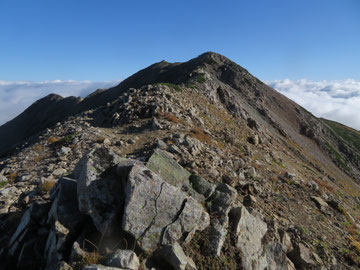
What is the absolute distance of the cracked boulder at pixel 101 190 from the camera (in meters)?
7.27

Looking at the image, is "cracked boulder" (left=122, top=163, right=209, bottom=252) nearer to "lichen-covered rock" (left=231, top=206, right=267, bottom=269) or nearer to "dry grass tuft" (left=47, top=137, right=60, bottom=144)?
"lichen-covered rock" (left=231, top=206, right=267, bottom=269)

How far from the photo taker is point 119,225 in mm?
7230

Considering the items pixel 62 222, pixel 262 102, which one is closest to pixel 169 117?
pixel 62 222

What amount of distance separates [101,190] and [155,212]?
2.10 meters

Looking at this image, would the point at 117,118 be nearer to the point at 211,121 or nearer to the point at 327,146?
the point at 211,121

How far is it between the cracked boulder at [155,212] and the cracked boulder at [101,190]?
1.98 feet

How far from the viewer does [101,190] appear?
7.73 m

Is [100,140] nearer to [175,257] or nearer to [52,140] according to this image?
[52,140]

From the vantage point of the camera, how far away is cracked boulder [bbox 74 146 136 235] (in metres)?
7.27

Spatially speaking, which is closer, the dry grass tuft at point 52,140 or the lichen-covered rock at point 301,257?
the lichen-covered rock at point 301,257

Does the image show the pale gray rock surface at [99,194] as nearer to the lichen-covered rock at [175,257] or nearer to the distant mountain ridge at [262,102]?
the lichen-covered rock at [175,257]

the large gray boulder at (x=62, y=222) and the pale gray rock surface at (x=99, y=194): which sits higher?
the pale gray rock surface at (x=99, y=194)

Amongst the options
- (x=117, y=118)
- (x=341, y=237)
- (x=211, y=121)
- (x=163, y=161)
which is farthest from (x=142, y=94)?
(x=341, y=237)

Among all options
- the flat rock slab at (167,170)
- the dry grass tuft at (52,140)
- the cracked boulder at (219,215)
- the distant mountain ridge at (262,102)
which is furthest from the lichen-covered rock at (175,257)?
the distant mountain ridge at (262,102)
